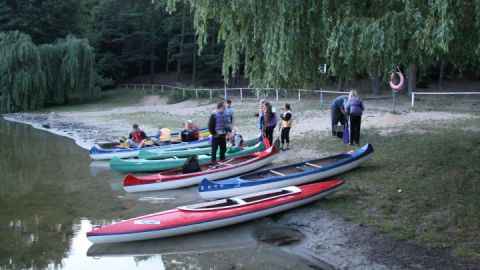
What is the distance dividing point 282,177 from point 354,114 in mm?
3921

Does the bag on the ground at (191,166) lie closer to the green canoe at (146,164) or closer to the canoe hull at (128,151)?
the green canoe at (146,164)

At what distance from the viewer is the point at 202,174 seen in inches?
425

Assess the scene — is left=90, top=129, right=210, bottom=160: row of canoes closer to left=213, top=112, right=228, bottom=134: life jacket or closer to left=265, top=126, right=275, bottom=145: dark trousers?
left=265, top=126, right=275, bottom=145: dark trousers

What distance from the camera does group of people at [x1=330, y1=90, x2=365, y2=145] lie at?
1240 cm

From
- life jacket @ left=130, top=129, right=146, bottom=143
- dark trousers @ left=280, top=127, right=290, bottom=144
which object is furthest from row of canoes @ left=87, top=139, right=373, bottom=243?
life jacket @ left=130, top=129, right=146, bottom=143

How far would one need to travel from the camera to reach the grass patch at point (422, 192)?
22.3ft

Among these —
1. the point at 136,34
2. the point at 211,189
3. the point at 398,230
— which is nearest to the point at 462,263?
the point at 398,230

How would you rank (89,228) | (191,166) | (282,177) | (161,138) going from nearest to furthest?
(89,228) < (282,177) < (191,166) < (161,138)

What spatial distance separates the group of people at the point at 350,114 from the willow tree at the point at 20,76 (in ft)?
83.3

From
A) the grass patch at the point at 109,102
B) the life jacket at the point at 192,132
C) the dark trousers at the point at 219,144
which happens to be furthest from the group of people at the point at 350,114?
the grass patch at the point at 109,102

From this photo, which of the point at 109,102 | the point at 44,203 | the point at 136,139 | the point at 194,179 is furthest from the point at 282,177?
the point at 109,102

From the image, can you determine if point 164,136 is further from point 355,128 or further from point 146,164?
point 355,128

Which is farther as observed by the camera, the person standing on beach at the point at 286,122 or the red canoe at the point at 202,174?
the person standing on beach at the point at 286,122

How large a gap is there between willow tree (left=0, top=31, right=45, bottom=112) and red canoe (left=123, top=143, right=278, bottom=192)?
2508 centimetres
